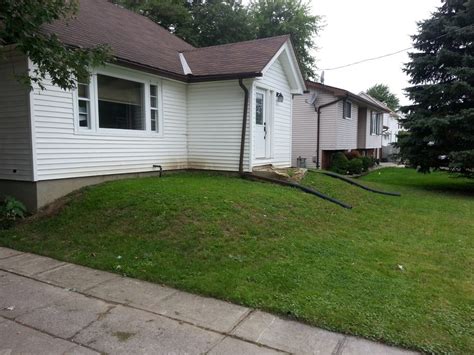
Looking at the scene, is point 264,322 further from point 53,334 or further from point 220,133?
point 220,133

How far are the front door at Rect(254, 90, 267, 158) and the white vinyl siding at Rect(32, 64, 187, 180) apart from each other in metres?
2.09

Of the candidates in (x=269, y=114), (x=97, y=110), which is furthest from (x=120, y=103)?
(x=269, y=114)

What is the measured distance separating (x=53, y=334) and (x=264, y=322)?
1.83 m

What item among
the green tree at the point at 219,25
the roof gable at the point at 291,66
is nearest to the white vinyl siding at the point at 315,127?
the roof gable at the point at 291,66

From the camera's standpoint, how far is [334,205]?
27.6 ft

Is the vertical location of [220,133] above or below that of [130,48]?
below

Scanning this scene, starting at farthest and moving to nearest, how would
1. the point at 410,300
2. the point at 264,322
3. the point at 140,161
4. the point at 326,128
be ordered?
the point at 326,128 < the point at 140,161 < the point at 410,300 < the point at 264,322

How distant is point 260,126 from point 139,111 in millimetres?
3365

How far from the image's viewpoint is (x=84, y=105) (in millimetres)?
7891

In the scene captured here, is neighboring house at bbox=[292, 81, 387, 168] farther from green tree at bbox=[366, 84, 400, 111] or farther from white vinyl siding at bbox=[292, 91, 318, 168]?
green tree at bbox=[366, 84, 400, 111]

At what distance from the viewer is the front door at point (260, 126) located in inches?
411

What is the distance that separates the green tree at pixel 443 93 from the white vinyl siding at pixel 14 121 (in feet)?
36.9

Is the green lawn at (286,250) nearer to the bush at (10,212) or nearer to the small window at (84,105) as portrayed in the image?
the bush at (10,212)

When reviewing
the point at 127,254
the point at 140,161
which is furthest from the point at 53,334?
the point at 140,161
